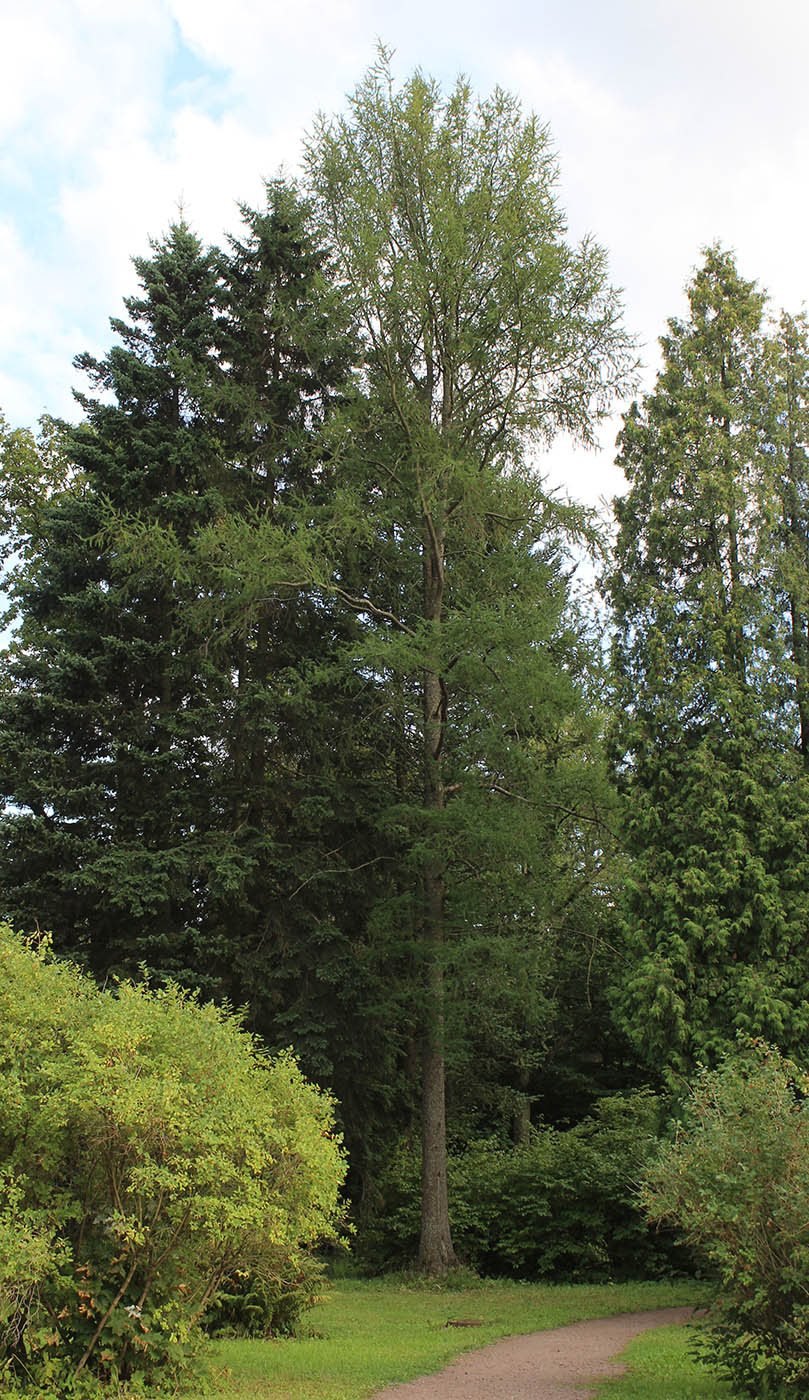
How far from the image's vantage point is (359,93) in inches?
608

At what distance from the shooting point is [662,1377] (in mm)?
7438

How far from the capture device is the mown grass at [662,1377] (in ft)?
22.0

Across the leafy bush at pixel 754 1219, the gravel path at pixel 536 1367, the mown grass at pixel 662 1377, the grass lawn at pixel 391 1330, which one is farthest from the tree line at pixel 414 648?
the leafy bush at pixel 754 1219

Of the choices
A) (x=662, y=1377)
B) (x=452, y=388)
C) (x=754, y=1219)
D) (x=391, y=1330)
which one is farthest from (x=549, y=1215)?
(x=452, y=388)

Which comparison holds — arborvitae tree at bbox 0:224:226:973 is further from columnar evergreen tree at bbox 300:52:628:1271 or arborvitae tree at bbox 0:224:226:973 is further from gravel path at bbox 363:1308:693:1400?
gravel path at bbox 363:1308:693:1400

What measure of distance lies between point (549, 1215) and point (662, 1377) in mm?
7053

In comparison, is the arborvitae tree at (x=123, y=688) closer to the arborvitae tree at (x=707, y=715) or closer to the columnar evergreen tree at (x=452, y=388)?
the columnar evergreen tree at (x=452, y=388)

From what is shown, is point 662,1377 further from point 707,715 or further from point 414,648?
point 414,648

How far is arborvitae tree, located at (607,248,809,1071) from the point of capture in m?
11.5

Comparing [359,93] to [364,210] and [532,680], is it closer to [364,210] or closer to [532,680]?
[364,210]

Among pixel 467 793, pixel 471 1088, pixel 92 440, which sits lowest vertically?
pixel 471 1088

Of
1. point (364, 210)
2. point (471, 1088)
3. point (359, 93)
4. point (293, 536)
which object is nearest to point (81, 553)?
point (293, 536)

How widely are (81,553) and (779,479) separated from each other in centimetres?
981

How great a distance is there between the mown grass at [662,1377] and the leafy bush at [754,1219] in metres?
0.34
